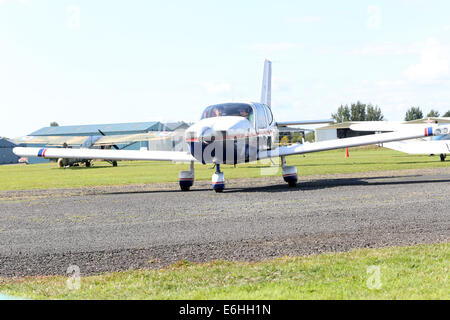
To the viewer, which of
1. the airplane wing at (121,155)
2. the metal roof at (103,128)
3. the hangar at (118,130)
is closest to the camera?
the airplane wing at (121,155)

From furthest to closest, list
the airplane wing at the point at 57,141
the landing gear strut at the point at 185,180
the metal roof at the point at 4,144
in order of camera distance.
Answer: the metal roof at the point at 4,144, the airplane wing at the point at 57,141, the landing gear strut at the point at 185,180

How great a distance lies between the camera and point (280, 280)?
563 centimetres

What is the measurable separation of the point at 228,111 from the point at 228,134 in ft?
5.85

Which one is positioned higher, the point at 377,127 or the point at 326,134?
the point at 326,134

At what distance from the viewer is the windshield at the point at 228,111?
58.6 feet

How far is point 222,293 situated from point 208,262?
1.68 meters

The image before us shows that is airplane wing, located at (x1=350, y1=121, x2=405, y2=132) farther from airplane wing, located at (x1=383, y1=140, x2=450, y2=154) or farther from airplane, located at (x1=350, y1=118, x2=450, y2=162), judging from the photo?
airplane wing, located at (x1=383, y1=140, x2=450, y2=154)

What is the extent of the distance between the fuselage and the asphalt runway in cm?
151

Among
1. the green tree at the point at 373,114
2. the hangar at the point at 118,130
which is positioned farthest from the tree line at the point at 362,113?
the hangar at the point at 118,130

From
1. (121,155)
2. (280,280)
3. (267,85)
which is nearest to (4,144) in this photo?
(267,85)

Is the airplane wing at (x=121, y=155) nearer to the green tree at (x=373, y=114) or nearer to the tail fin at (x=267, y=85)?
the tail fin at (x=267, y=85)

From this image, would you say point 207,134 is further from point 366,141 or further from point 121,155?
point 366,141

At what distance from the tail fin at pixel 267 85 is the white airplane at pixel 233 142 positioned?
4103mm

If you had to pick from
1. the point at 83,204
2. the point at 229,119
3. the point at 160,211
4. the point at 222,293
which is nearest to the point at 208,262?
the point at 222,293
